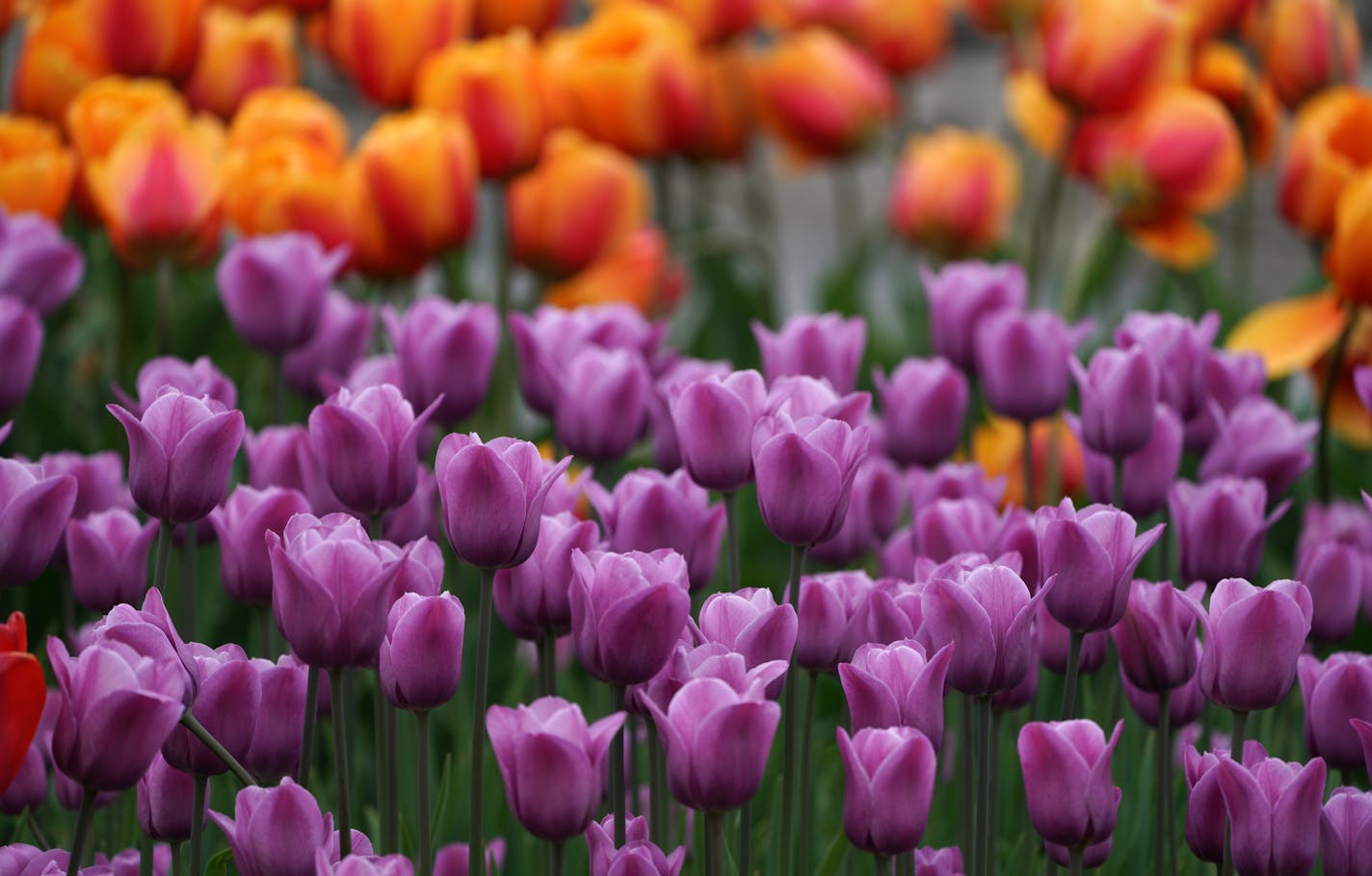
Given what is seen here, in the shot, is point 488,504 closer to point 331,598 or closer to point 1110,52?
point 331,598

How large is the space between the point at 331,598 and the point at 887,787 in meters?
0.18

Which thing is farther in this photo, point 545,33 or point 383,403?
point 545,33

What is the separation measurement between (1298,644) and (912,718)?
5.4 inches

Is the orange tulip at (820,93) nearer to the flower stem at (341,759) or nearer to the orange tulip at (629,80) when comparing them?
the orange tulip at (629,80)

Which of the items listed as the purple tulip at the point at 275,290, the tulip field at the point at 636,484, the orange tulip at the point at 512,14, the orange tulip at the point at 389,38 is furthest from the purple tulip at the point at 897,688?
the orange tulip at the point at 512,14

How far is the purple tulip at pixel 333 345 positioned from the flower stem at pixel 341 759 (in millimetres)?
408

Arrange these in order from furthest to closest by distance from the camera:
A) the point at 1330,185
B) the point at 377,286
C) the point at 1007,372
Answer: the point at 377,286
the point at 1330,185
the point at 1007,372

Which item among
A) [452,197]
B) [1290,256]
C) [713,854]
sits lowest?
[1290,256]

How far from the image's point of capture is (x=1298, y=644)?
543 millimetres

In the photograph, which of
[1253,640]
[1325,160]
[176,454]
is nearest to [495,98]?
[1325,160]

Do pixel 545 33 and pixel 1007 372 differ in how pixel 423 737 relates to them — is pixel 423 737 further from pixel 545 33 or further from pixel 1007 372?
pixel 545 33

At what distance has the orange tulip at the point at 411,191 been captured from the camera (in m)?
1.14

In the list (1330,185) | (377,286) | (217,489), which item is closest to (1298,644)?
(217,489)

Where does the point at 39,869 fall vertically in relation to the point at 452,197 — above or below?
below
